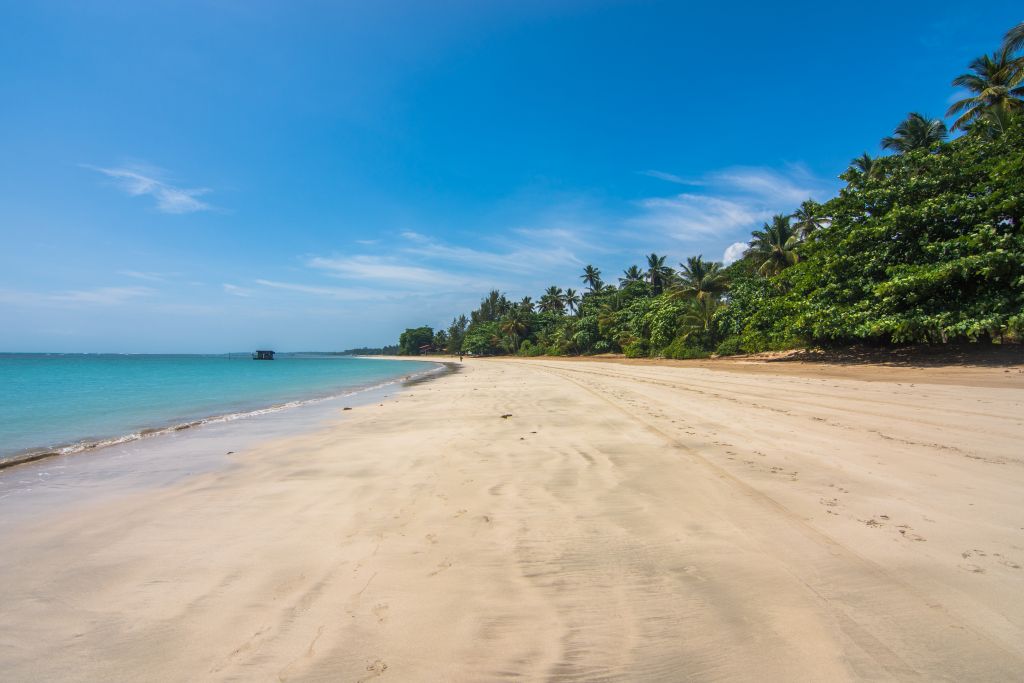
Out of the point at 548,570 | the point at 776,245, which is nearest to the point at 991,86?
the point at 776,245

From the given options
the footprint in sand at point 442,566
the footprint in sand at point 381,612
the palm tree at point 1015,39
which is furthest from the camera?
the palm tree at point 1015,39

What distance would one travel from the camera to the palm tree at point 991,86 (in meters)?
28.3

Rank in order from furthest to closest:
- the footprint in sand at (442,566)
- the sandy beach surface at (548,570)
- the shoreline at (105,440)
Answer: the shoreline at (105,440)
the footprint in sand at (442,566)
the sandy beach surface at (548,570)

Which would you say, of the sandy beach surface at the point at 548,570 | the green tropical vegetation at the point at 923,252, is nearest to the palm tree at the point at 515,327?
the green tropical vegetation at the point at 923,252

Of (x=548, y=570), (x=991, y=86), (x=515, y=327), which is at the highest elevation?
(x=991, y=86)

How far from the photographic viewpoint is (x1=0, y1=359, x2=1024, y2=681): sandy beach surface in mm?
2197

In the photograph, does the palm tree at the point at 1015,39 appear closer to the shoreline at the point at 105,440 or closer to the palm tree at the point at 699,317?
the palm tree at the point at 699,317

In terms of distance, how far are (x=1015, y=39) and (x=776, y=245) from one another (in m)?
21.7

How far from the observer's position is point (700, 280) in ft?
160

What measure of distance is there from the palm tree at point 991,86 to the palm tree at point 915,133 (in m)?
7.01

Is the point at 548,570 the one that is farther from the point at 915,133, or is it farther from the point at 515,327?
the point at 515,327

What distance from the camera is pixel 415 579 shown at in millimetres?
3047

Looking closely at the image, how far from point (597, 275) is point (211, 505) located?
9274cm

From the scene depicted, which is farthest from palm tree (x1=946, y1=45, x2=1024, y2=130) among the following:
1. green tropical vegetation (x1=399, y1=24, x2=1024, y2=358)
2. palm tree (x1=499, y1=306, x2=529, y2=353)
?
palm tree (x1=499, y1=306, x2=529, y2=353)
